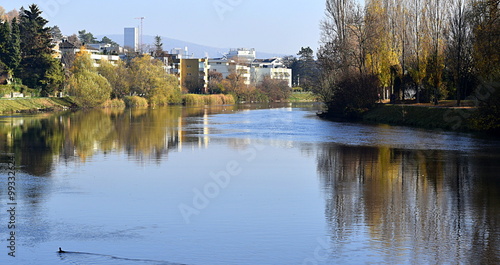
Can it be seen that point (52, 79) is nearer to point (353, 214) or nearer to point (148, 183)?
point (148, 183)

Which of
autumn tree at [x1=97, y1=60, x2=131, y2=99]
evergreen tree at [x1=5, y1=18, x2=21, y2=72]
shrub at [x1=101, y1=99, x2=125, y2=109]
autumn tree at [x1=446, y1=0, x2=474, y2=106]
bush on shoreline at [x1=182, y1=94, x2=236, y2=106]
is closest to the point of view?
autumn tree at [x1=446, y1=0, x2=474, y2=106]

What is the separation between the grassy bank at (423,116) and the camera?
150ft

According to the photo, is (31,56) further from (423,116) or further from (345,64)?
(423,116)

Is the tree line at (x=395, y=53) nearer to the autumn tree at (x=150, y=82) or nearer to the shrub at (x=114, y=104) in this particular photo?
the shrub at (x=114, y=104)

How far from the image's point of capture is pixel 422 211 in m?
16.4

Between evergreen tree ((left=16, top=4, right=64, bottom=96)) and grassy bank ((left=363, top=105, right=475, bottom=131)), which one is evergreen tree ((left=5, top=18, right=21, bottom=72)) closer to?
evergreen tree ((left=16, top=4, right=64, bottom=96))

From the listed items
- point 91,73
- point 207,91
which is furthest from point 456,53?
point 207,91

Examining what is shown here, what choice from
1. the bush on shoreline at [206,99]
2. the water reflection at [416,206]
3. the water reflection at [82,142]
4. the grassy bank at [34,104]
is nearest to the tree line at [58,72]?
the grassy bank at [34,104]

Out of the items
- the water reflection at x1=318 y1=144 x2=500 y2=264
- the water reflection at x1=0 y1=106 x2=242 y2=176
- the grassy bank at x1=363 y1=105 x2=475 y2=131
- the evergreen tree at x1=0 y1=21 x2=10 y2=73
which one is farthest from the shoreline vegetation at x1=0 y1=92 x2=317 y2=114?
the water reflection at x1=318 y1=144 x2=500 y2=264

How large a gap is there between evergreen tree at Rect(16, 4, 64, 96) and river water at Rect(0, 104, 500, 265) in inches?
2279

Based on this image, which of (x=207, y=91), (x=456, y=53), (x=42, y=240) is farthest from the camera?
(x=207, y=91)

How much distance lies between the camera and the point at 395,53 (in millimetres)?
66438

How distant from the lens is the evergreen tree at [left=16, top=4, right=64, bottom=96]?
89.1m

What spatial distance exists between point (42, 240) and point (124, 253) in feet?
6.63
